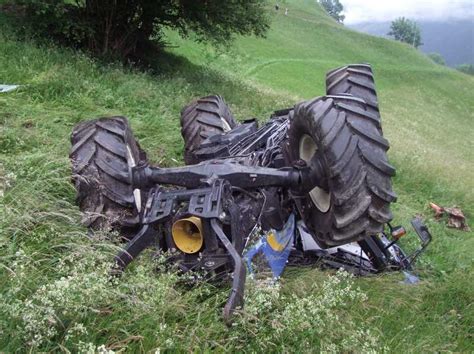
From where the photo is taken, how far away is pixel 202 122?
6113mm

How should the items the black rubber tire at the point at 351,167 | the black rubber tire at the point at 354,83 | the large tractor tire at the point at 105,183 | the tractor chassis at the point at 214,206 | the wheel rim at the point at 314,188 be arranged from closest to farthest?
the tractor chassis at the point at 214,206 → the black rubber tire at the point at 351,167 → the large tractor tire at the point at 105,183 → the wheel rim at the point at 314,188 → the black rubber tire at the point at 354,83

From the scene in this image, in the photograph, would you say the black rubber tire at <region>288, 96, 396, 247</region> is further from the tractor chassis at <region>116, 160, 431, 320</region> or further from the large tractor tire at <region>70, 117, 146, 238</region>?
the large tractor tire at <region>70, 117, 146, 238</region>

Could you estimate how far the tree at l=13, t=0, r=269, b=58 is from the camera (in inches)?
402

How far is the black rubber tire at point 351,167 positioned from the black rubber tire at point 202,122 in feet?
7.80

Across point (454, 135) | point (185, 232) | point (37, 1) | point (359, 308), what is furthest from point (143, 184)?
point (454, 135)

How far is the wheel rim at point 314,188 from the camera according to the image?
3.93m

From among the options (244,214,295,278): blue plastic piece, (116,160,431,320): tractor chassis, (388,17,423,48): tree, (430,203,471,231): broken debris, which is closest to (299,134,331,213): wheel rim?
(116,160,431,320): tractor chassis

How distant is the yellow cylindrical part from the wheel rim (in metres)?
1.09

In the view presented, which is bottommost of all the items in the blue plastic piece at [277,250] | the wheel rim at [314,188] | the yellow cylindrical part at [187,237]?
the blue plastic piece at [277,250]

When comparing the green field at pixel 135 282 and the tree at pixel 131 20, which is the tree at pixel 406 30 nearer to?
the tree at pixel 131 20

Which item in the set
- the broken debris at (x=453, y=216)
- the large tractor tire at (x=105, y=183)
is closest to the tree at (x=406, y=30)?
the broken debris at (x=453, y=216)

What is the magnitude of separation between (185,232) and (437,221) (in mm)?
5316

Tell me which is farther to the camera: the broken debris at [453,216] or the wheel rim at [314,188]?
the broken debris at [453,216]

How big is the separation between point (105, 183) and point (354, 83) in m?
2.65
